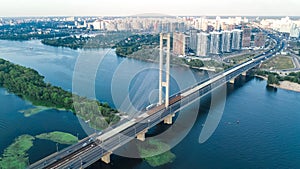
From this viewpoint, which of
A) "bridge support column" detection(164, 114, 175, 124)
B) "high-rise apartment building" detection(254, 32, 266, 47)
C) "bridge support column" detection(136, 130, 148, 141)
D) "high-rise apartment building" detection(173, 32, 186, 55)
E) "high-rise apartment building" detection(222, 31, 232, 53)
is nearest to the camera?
"bridge support column" detection(136, 130, 148, 141)

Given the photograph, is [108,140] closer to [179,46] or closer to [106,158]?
[106,158]

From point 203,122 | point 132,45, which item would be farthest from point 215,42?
point 203,122

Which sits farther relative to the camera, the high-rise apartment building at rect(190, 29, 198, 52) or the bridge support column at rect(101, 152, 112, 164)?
the high-rise apartment building at rect(190, 29, 198, 52)

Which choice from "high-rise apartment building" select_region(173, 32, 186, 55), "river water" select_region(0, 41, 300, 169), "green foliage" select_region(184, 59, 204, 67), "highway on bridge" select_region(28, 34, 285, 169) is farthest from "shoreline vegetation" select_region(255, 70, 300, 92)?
"high-rise apartment building" select_region(173, 32, 186, 55)

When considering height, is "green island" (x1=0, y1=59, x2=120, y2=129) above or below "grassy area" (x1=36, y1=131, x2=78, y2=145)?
above

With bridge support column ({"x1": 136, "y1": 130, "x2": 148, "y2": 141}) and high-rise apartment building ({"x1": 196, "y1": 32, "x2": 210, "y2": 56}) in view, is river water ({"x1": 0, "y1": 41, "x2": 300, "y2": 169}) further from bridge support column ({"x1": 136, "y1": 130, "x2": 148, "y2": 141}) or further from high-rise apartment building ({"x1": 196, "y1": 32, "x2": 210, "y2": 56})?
high-rise apartment building ({"x1": 196, "y1": 32, "x2": 210, "y2": 56})

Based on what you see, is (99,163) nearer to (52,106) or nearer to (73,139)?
(73,139)
